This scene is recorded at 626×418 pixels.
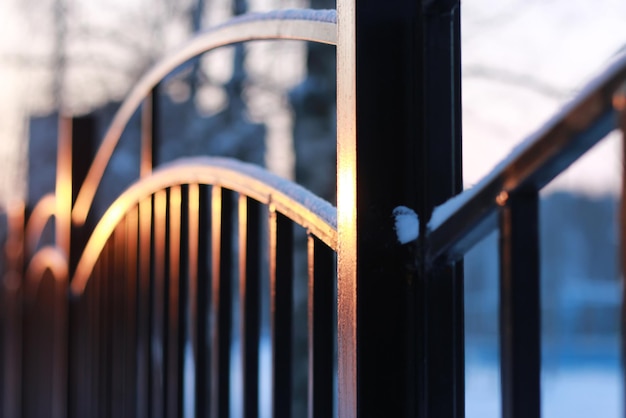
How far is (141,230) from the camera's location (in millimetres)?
1797

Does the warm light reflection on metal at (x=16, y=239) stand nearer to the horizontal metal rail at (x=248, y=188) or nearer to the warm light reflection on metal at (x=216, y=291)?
the horizontal metal rail at (x=248, y=188)

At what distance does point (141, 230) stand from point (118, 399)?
0.39 m

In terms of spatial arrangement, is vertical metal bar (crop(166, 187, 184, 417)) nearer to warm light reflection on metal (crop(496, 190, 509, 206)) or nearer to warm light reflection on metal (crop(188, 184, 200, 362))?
warm light reflection on metal (crop(188, 184, 200, 362))

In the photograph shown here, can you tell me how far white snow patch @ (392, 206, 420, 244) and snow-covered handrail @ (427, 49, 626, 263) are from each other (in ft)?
0.09

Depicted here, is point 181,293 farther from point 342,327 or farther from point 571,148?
point 571,148

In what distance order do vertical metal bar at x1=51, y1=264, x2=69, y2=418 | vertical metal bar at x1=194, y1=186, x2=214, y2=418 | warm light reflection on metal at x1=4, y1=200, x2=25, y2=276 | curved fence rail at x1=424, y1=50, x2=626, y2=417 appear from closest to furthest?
curved fence rail at x1=424, y1=50, x2=626, y2=417, vertical metal bar at x1=194, y1=186, x2=214, y2=418, vertical metal bar at x1=51, y1=264, x2=69, y2=418, warm light reflection on metal at x1=4, y1=200, x2=25, y2=276

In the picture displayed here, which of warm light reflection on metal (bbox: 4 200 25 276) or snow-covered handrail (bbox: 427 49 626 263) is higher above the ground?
warm light reflection on metal (bbox: 4 200 25 276)

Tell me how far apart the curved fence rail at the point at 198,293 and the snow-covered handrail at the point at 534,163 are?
20 cm

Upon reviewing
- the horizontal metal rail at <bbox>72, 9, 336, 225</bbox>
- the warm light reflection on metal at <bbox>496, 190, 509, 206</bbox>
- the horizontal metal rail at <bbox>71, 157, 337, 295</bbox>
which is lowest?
the warm light reflection on metal at <bbox>496, 190, 509, 206</bbox>

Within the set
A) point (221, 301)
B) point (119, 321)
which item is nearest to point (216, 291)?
point (221, 301)

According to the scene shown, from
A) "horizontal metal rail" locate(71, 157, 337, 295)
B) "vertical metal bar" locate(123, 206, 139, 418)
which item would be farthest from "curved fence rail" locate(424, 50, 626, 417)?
"vertical metal bar" locate(123, 206, 139, 418)

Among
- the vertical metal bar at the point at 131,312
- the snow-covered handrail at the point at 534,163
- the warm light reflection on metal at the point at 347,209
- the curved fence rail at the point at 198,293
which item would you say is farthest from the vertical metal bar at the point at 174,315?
the snow-covered handrail at the point at 534,163

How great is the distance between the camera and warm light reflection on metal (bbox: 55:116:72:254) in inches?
100

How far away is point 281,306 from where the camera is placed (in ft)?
3.85
